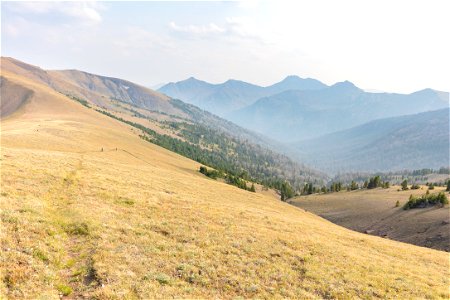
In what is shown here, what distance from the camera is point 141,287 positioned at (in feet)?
55.8

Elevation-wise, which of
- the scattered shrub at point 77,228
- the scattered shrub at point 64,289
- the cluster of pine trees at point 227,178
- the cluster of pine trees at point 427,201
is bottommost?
the cluster of pine trees at point 227,178

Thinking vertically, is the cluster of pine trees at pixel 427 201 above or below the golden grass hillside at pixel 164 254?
below

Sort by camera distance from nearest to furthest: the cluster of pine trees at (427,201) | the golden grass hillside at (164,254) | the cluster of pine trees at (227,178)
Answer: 1. the golden grass hillside at (164,254)
2. the cluster of pine trees at (427,201)
3. the cluster of pine trees at (227,178)

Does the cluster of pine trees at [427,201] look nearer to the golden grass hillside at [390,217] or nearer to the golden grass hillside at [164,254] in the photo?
the golden grass hillside at [390,217]

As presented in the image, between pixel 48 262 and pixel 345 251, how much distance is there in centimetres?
2537

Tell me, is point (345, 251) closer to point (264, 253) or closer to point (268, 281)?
point (264, 253)

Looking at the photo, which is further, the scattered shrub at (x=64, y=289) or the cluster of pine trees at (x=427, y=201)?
the cluster of pine trees at (x=427, y=201)

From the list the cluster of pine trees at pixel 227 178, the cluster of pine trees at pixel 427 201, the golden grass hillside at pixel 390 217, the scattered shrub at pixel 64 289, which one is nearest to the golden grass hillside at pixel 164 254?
the scattered shrub at pixel 64 289

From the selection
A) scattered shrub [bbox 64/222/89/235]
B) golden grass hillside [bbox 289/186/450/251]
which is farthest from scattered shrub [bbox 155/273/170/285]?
golden grass hillside [bbox 289/186/450/251]

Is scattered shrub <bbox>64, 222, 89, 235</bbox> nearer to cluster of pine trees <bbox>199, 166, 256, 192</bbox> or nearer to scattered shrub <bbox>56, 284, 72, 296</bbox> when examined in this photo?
scattered shrub <bbox>56, 284, 72, 296</bbox>

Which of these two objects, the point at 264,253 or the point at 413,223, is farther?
the point at 413,223

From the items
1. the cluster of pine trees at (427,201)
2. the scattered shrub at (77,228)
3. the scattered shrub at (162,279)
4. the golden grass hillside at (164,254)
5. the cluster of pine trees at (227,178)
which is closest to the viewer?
the golden grass hillside at (164,254)

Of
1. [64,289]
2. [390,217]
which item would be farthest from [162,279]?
[390,217]

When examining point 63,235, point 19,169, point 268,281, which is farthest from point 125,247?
point 19,169
